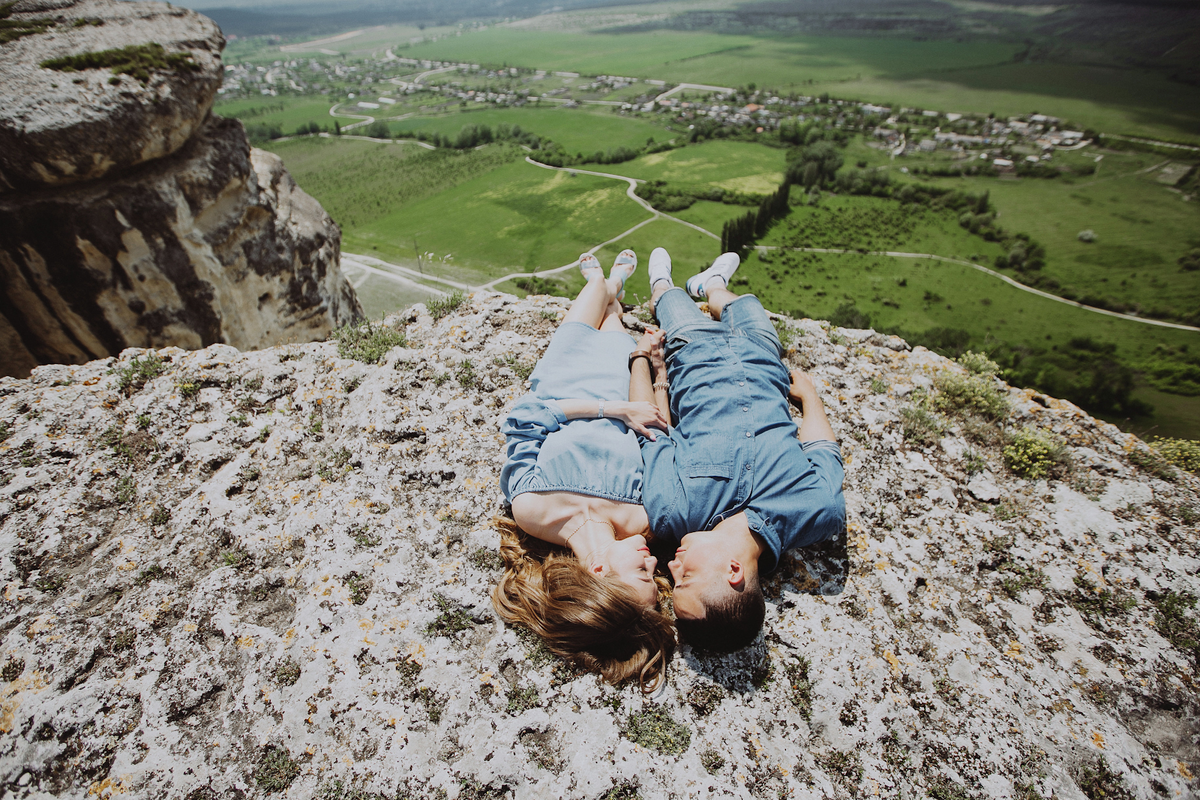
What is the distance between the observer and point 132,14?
51.5ft

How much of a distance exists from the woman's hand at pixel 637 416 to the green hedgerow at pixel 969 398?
435cm

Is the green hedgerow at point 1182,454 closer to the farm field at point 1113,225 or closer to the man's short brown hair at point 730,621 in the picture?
the man's short brown hair at point 730,621

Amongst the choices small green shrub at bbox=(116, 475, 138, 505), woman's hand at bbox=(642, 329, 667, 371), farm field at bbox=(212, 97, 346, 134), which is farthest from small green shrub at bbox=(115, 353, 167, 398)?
farm field at bbox=(212, 97, 346, 134)

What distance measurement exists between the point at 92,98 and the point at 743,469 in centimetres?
1762

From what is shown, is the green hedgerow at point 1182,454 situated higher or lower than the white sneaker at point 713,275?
lower

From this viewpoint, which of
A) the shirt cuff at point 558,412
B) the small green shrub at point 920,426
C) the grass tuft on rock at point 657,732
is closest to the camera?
the grass tuft on rock at point 657,732

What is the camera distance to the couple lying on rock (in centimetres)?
427

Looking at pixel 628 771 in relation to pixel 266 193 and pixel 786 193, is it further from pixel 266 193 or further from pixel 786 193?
pixel 786 193

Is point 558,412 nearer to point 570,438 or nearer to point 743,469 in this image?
point 570,438

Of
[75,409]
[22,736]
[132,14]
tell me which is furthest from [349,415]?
[132,14]

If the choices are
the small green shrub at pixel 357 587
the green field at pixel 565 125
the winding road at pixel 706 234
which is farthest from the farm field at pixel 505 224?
the small green shrub at pixel 357 587

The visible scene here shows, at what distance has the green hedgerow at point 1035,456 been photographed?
6215 millimetres

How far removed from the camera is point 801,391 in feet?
20.0

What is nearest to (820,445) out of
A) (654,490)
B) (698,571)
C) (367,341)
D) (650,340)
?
(654,490)
